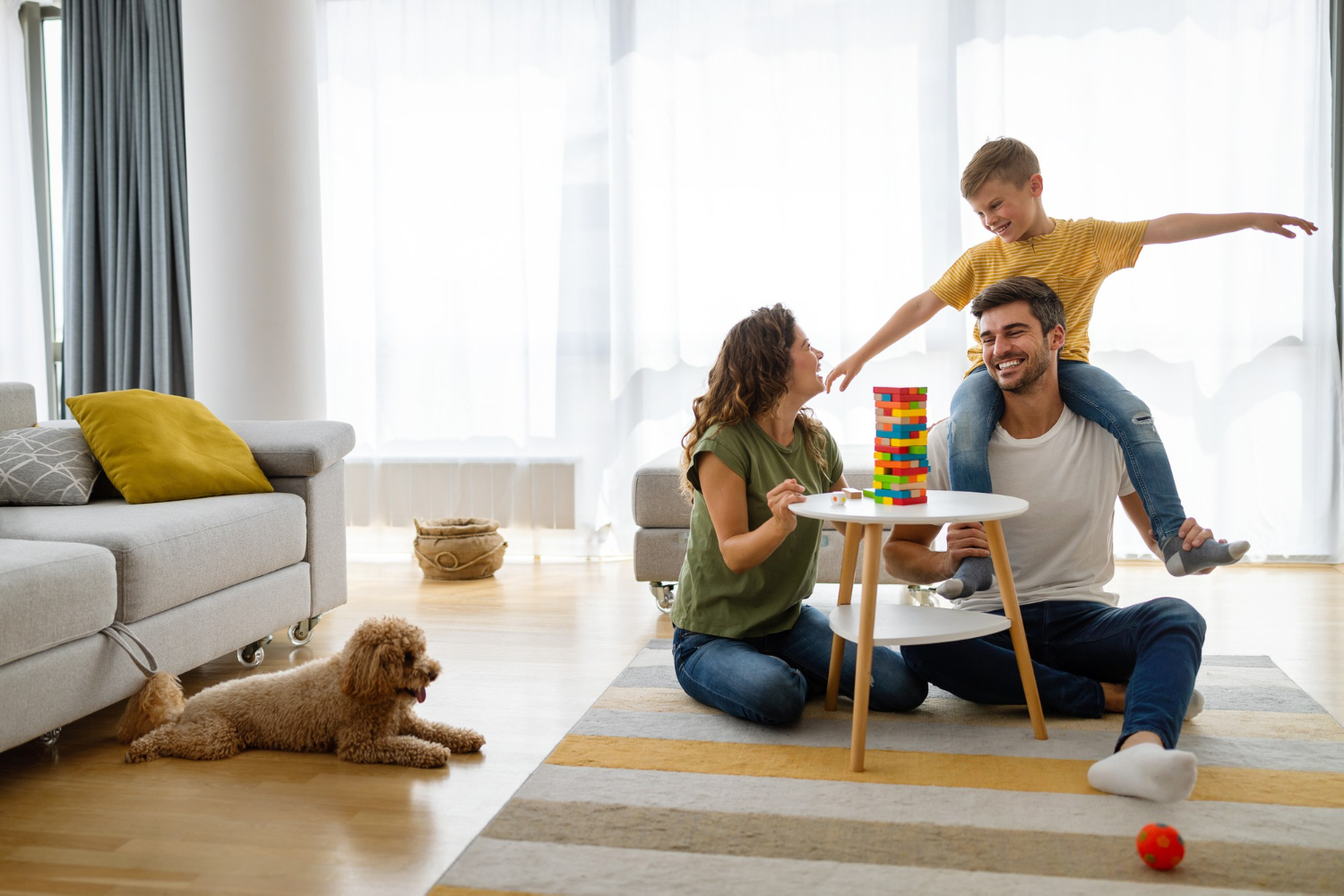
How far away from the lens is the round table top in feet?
6.15

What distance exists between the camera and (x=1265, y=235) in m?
4.04

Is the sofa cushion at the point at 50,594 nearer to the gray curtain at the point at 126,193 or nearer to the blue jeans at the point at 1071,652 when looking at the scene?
the blue jeans at the point at 1071,652

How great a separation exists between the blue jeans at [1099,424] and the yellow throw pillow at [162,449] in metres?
1.84

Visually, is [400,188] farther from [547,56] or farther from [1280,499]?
[1280,499]

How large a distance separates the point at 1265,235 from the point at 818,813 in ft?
10.8

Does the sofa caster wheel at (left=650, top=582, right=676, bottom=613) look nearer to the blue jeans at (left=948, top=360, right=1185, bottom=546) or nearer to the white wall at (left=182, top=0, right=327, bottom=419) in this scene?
the blue jeans at (left=948, top=360, right=1185, bottom=546)

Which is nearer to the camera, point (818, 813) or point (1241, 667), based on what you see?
point (818, 813)

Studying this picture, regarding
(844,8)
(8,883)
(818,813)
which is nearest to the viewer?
(8,883)

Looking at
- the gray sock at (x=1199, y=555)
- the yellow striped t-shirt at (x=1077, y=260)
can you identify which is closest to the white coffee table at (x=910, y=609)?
the gray sock at (x=1199, y=555)

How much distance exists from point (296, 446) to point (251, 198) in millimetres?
1282

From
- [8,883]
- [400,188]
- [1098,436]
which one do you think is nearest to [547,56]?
[400,188]

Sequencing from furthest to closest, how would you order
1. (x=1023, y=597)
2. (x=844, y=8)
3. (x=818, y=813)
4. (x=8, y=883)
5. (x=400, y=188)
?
(x=400, y=188) < (x=844, y=8) < (x=1023, y=597) < (x=818, y=813) < (x=8, y=883)

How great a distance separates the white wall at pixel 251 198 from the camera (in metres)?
3.82

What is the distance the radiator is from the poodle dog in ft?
7.40
